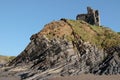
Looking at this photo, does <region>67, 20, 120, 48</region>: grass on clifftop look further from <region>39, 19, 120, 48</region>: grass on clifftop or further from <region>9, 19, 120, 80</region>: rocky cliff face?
<region>9, 19, 120, 80</region>: rocky cliff face

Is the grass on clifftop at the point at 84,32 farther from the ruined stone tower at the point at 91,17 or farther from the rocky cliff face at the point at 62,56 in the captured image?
the ruined stone tower at the point at 91,17

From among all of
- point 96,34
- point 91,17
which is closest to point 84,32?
point 96,34

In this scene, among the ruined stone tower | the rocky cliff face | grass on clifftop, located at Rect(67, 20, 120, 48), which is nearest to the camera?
the rocky cliff face

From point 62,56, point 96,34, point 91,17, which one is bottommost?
point 62,56

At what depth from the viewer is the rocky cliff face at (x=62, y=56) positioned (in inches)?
3976

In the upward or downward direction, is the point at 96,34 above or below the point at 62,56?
above

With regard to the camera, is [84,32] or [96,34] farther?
[96,34]

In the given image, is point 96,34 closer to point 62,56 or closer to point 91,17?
point 91,17

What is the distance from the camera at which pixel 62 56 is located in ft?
349

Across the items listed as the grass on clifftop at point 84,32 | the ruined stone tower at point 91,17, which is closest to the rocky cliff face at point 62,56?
the grass on clifftop at point 84,32

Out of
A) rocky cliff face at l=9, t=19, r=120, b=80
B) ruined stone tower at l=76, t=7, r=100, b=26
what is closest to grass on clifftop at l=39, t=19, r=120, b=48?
rocky cliff face at l=9, t=19, r=120, b=80

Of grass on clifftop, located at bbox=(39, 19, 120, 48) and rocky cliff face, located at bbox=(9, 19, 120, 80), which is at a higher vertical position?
grass on clifftop, located at bbox=(39, 19, 120, 48)

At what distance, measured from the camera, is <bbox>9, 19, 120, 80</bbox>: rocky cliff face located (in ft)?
331

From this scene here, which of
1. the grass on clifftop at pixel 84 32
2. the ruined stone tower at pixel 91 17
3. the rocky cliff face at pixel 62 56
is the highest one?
the ruined stone tower at pixel 91 17
